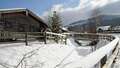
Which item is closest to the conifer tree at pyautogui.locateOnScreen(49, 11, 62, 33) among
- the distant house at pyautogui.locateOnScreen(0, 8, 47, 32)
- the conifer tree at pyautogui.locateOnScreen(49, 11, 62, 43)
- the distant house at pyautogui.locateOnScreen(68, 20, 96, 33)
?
the conifer tree at pyautogui.locateOnScreen(49, 11, 62, 43)

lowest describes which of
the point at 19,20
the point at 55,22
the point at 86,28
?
the point at 86,28

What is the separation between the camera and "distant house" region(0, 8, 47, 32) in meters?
29.5

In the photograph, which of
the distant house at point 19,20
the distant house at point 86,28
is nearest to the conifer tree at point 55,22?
the distant house at point 19,20

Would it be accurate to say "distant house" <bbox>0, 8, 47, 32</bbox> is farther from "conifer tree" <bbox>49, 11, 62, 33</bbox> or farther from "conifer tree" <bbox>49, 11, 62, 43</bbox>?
"conifer tree" <bbox>49, 11, 62, 33</bbox>

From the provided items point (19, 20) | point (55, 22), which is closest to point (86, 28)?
point (55, 22)

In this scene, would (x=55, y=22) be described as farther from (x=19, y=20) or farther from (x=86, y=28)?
(x=86, y=28)

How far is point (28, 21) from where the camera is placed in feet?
113

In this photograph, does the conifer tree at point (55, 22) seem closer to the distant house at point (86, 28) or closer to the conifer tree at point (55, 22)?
the conifer tree at point (55, 22)

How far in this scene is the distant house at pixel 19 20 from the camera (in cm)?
2948

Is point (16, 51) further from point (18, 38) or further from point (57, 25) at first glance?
point (57, 25)

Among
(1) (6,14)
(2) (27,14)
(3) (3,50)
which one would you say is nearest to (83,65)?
(3) (3,50)

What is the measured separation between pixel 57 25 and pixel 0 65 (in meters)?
45.5

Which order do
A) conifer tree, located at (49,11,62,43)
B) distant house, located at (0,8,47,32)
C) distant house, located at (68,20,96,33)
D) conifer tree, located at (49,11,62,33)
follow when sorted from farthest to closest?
1. distant house, located at (68,20,96,33)
2. conifer tree, located at (49,11,62,33)
3. conifer tree, located at (49,11,62,43)
4. distant house, located at (0,8,47,32)

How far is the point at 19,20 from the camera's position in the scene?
32312 millimetres
